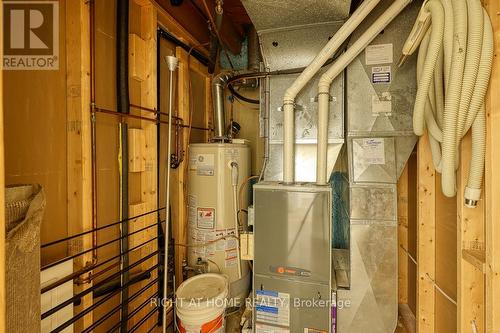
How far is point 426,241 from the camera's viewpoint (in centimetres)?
146

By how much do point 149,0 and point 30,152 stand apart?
1273mm

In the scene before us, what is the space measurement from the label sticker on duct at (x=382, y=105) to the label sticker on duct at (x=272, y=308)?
1.30 m

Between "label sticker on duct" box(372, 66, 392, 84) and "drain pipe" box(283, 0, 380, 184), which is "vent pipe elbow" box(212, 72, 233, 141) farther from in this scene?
"label sticker on duct" box(372, 66, 392, 84)

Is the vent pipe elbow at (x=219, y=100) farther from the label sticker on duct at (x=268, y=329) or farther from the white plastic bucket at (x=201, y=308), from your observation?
the label sticker on duct at (x=268, y=329)

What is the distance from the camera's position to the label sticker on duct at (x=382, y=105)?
4.78 ft

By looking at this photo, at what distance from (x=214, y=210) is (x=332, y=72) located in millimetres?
1305

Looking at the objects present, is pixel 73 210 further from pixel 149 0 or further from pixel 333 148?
pixel 333 148

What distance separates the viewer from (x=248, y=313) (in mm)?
1791

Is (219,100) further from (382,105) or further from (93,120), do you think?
(382,105)

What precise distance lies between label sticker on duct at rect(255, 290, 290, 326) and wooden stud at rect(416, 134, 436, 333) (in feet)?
2.76

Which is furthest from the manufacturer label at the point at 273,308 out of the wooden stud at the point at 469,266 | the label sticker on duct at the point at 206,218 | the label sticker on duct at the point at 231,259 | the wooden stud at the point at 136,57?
the wooden stud at the point at 136,57

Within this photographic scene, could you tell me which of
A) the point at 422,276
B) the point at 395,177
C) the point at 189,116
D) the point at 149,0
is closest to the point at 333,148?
the point at 395,177

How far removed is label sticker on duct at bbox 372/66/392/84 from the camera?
1458mm

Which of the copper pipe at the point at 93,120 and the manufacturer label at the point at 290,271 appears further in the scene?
the manufacturer label at the point at 290,271
